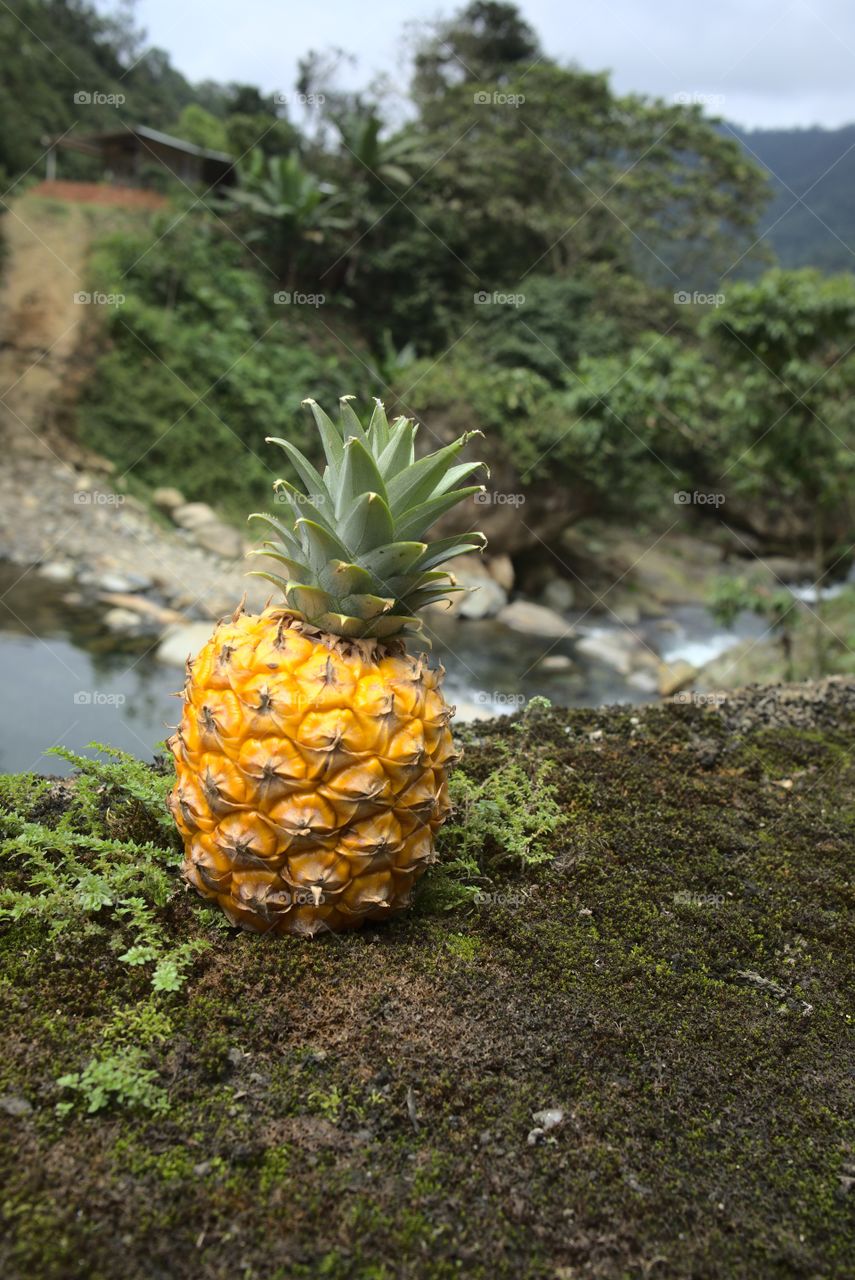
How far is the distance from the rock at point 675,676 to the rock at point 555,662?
1.30 m

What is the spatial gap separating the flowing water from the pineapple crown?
6.61 ft

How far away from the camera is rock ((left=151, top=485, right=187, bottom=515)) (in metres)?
14.4

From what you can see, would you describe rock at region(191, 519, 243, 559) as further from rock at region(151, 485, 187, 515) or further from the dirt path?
the dirt path

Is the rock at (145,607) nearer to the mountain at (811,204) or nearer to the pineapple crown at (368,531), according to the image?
the pineapple crown at (368,531)

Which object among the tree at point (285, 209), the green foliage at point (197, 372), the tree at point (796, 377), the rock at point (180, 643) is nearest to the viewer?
the tree at point (796, 377)

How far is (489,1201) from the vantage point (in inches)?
79.1

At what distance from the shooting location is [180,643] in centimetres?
989

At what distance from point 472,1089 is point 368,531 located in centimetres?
155

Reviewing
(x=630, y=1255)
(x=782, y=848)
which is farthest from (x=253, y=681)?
(x=782, y=848)

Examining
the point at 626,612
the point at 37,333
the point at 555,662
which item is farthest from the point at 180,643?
the point at 626,612

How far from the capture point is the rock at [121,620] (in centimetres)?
1055

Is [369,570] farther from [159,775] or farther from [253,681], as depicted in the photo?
[159,775]

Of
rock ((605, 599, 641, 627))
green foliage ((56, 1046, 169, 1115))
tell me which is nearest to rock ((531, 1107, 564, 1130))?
green foliage ((56, 1046, 169, 1115))

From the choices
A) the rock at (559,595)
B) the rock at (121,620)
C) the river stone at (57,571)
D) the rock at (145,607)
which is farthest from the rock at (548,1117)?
the rock at (559,595)
